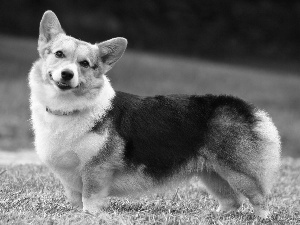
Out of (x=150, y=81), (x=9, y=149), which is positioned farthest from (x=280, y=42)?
(x=9, y=149)

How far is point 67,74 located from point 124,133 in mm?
775

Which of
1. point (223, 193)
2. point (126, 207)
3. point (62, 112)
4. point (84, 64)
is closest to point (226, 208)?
point (223, 193)

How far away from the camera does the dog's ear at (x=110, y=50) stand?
5895 millimetres

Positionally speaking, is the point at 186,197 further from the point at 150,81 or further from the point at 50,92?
the point at 150,81

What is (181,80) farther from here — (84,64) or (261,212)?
(84,64)

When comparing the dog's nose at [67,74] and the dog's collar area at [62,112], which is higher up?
the dog's nose at [67,74]

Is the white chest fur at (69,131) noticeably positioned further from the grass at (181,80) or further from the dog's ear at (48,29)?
the grass at (181,80)

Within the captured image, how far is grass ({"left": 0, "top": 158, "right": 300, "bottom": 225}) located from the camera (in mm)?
5274

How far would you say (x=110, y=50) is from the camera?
5.93m

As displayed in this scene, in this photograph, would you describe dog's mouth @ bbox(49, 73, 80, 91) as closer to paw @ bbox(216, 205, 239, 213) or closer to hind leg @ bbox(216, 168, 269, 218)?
hind leg @ bbox(216, 168, 269, 218)

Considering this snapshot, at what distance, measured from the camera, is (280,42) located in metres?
25.3

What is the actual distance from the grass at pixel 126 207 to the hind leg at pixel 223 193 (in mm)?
125

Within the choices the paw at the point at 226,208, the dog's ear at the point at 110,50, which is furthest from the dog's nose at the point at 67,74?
the paw at the point at 226,208

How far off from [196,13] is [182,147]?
19.7 m
